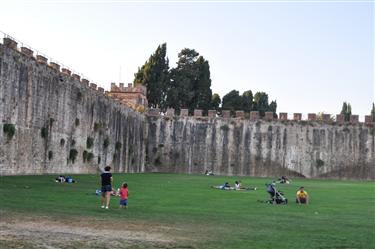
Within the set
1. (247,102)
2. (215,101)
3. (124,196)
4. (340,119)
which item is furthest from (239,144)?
(124,196)

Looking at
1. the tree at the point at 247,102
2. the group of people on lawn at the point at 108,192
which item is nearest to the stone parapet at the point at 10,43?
the group of people on lawn at the point at 108,192

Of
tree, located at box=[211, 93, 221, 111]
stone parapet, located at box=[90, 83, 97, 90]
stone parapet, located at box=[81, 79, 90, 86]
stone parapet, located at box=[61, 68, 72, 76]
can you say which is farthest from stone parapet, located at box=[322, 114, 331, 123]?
stone parapet, located at box=[61, 68, 72, 76]

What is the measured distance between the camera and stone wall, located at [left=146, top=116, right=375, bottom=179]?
5681 cm

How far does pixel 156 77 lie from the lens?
7044cm

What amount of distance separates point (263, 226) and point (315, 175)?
44.5 metres

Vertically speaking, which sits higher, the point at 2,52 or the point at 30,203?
the point at 2,52

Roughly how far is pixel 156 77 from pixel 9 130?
41.4 m

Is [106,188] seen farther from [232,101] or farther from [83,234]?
[232,101]

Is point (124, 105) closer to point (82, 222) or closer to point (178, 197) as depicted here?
point (178, 197)

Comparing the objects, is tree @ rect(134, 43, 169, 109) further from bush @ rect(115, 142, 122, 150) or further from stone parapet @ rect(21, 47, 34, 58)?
stone parapet @ rect(21, 47, 34, 58)

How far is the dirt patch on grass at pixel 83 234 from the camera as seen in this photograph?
10219mm

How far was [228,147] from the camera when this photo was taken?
5819 centimetres

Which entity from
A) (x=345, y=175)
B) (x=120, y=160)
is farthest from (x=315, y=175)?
(x=120, y=160)

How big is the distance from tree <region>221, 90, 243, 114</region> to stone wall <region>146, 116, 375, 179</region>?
1663cm
